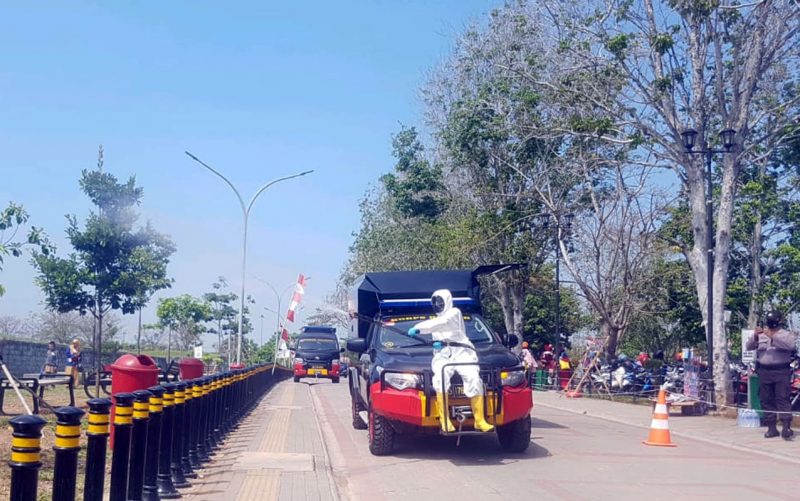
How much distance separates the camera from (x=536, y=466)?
10836mm

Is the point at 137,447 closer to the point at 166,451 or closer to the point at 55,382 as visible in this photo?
the point at 166,451

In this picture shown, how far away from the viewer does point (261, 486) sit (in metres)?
9.20

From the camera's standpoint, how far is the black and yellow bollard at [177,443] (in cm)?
909

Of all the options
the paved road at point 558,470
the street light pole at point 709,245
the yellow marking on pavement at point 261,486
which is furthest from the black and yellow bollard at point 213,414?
the street light pole at point 709,245

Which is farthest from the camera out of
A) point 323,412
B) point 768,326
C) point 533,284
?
point 533,284

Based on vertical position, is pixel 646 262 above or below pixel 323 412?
above

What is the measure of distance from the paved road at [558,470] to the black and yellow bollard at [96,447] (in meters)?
3.60

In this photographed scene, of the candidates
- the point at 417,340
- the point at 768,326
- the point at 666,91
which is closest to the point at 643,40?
the point at 666,91

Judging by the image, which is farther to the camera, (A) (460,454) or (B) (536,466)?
(A) (460,454)

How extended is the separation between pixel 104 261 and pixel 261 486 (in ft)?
45.3

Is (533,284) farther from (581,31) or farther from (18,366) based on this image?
(18,366)

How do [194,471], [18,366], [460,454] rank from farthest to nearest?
[18,366], [460,454], [194,471]

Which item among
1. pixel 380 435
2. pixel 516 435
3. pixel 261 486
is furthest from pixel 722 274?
pixel 261 486

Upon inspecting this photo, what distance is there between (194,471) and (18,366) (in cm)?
1993
